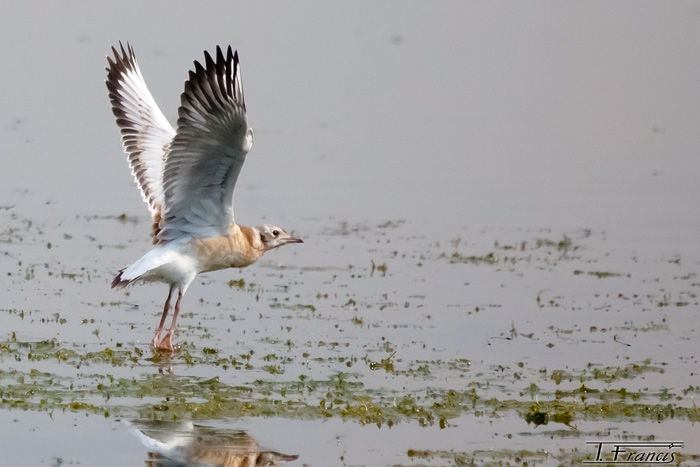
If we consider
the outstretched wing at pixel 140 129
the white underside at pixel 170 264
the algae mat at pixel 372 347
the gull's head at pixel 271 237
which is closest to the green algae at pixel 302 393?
the algae mat at pixel 372 347

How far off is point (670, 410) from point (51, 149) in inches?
516

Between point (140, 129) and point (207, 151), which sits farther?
point (140, 129)

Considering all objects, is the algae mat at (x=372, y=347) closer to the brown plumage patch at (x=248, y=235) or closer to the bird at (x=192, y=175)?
the bird at (x=192, y=175)

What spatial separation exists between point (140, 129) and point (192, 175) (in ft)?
7.34

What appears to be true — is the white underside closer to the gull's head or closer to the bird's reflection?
the gull's head

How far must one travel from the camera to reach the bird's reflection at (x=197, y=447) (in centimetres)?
801

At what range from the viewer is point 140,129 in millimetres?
13039

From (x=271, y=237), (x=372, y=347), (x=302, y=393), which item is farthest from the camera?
(x=271, y=237)

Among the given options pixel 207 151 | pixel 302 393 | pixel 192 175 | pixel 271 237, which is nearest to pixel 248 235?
pixel 271 237

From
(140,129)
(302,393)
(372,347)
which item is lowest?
(302,393)

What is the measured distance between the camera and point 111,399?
9.31m

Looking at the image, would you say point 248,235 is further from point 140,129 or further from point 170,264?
point 140,129

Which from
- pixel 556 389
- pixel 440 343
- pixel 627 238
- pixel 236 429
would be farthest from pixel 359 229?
pixel 236 429

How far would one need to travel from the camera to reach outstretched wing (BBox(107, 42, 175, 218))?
41.3 feet
